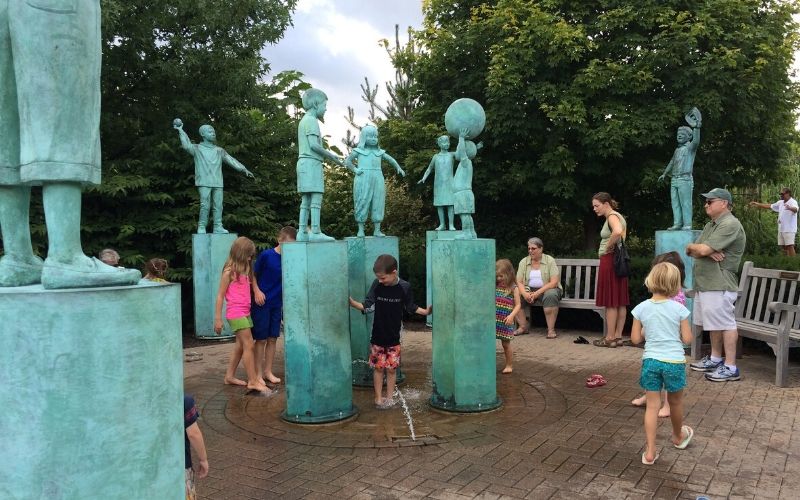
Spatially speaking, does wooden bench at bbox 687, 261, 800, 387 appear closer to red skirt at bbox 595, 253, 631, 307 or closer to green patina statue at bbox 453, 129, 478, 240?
red skirt at bbox 595, 253, 631, 307

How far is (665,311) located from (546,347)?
14.6 feet

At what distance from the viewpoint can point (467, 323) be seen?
524 centimetres

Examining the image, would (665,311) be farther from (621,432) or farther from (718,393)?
(718,393)

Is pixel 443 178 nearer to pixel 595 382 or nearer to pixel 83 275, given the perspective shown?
pixel 595 382

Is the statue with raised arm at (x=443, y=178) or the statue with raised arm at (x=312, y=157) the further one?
the statue with raised arm at (x=443, y=178)

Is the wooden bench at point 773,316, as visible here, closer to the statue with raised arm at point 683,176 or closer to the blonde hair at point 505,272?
the statue with raised arm at point 683,176

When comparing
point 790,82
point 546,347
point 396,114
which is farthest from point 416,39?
point 546,347

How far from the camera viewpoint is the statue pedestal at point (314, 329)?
4.91 meters

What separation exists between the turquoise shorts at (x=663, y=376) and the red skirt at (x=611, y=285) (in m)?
4.20

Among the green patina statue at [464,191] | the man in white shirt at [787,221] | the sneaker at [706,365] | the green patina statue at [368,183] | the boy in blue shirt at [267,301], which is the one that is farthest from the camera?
the man in white shirt at [787,221]

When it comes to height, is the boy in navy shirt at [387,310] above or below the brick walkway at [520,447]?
above

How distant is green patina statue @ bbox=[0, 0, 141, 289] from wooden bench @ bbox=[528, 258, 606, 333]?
316 inches

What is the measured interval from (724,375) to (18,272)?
20.5ft

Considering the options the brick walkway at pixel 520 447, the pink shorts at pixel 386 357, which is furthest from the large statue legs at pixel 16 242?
the pink shorts at pixel 386 357
